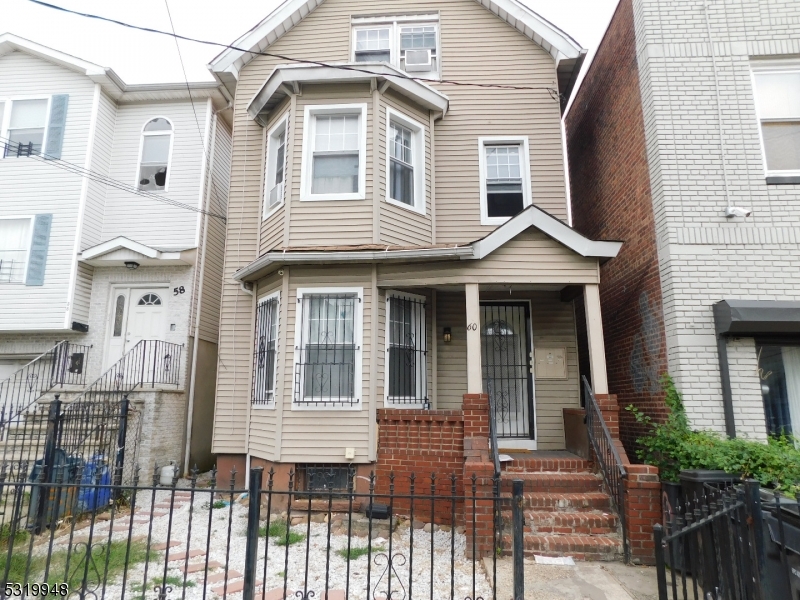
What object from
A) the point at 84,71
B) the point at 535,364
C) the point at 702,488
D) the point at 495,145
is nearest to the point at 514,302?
the point at 535,364

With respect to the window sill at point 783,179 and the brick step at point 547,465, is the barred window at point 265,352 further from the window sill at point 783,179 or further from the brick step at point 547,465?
the window sill at point 783,179

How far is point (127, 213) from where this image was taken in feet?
36.3

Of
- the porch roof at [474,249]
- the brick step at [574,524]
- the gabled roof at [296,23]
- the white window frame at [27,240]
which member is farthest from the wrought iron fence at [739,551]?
the white window frame at [27,240]


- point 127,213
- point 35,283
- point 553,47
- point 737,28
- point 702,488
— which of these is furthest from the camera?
point 127,213

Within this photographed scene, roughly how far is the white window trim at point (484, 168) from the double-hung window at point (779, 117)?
3433 millimetres

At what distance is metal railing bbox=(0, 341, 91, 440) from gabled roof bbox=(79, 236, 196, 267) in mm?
1838

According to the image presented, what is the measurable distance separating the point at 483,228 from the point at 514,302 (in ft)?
4.60

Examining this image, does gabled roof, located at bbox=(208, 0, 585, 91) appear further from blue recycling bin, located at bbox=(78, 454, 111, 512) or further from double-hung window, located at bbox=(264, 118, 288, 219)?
blue recycling bin, located at bbox=(78, 454, 111, 512)

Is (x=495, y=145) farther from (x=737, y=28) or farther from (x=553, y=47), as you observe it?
(x=737, y=28)

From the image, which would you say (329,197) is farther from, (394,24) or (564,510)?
(564,510)

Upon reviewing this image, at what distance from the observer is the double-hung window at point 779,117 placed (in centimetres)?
680

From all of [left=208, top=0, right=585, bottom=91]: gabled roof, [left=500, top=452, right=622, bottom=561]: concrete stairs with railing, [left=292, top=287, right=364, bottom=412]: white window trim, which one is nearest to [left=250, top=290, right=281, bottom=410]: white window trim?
[left=292, top=287, right=364, bottom=412]: white window trim

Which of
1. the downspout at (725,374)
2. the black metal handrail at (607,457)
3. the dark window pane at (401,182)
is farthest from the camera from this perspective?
the dark window pane at (401,182)

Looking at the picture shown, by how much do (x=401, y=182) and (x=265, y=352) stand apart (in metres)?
3.60
